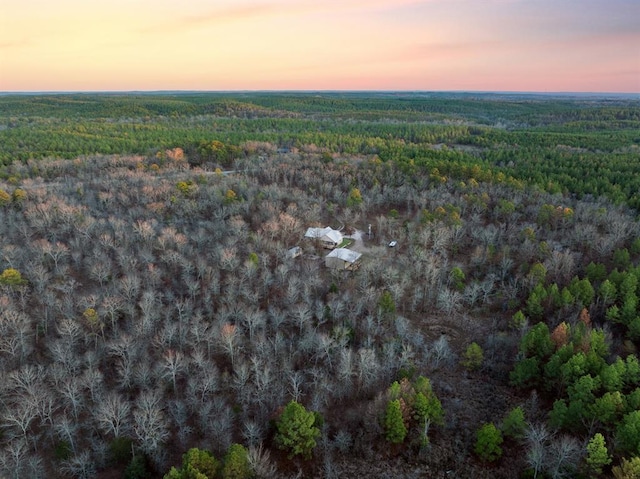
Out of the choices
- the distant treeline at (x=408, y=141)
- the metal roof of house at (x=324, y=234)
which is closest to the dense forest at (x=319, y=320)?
the metal roof of house at (x=324, y=234)

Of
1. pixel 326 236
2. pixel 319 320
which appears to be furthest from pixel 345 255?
pixel 319 320

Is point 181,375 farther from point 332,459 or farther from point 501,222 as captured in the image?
point 501,222

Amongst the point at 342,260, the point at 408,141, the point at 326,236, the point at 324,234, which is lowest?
the point at 342,260

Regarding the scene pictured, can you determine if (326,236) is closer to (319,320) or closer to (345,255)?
(345,255)

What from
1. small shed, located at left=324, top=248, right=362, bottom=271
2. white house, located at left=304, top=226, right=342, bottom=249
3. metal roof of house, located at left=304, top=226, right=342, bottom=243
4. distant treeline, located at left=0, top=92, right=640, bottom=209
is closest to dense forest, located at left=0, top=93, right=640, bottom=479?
small shed, located at left=324, top=248, right=362, bottom=271

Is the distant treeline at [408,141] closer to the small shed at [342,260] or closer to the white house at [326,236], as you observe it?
the white house at [326,236]

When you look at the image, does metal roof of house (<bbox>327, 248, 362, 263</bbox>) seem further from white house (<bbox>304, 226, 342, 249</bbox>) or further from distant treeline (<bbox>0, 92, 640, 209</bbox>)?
distant treeline (<bbox>0, 92, 640, 209</bbox>)
